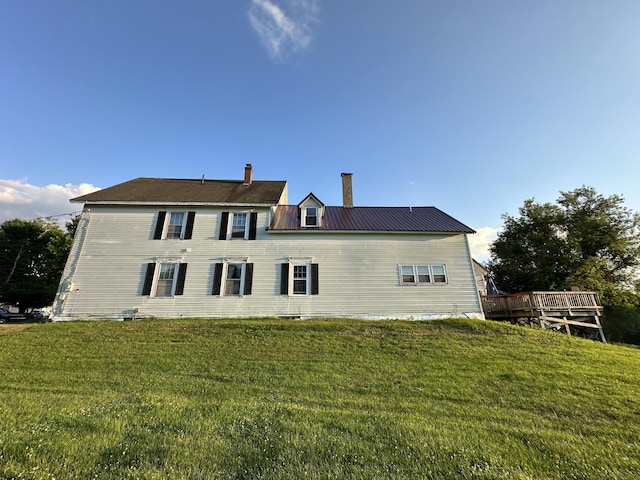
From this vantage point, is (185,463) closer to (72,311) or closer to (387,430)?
(387,430)

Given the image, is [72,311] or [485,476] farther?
[72,311]

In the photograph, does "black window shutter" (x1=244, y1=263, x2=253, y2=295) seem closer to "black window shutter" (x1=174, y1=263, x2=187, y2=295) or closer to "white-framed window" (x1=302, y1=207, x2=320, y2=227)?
"black window shutter" (x1=174, y1=263, x2=187, y2=295)

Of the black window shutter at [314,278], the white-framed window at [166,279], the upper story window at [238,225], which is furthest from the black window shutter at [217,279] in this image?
the black window shutter at [314,278]

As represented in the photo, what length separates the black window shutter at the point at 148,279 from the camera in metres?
14.8

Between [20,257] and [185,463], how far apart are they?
144 ft

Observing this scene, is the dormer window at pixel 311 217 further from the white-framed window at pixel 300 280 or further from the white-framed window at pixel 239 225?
the white-framed window at pixel 239 225

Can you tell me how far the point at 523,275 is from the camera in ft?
92.6

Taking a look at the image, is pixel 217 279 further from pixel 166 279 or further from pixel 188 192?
pixel 188 192

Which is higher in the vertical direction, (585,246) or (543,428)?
(585,246)

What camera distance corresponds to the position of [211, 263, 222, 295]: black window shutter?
48.8ft

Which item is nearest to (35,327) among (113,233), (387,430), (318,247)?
(113,233)

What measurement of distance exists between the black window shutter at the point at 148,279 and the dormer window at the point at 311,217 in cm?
815

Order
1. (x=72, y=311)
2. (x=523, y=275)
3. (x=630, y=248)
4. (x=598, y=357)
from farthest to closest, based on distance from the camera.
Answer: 1. (x=523, y=275)
2. (x=630, y=248)
3. (x=72, y=311)
4. (x=598, y=357)

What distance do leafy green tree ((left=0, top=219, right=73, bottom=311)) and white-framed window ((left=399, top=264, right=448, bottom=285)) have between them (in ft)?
121
